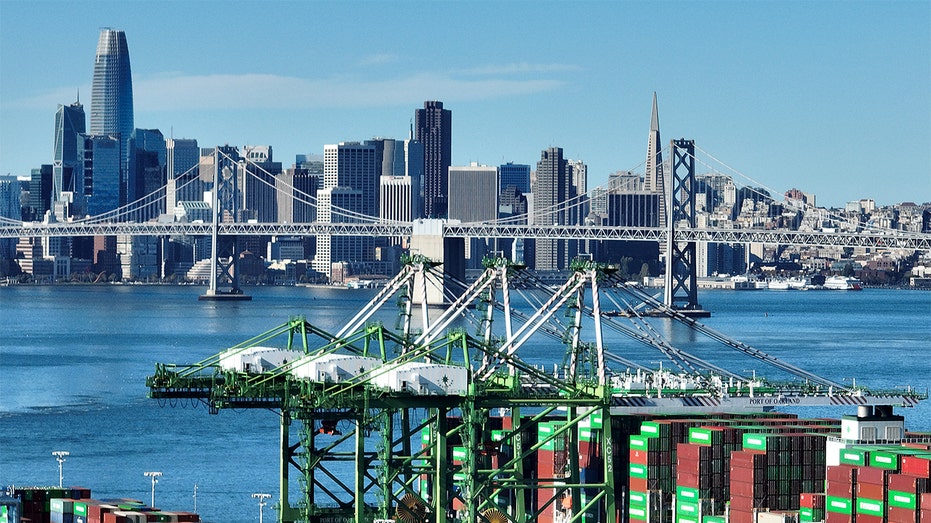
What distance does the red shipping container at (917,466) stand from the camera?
110 feet

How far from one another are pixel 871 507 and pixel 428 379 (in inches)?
300

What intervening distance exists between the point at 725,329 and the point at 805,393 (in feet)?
221

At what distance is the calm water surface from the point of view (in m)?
51.4

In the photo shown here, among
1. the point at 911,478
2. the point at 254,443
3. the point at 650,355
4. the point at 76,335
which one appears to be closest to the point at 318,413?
the point at 911,478

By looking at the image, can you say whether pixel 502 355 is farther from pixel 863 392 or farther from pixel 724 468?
pixel 863 392

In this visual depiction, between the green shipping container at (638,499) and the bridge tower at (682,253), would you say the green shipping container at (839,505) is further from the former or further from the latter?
the bridge tower at (682,253)

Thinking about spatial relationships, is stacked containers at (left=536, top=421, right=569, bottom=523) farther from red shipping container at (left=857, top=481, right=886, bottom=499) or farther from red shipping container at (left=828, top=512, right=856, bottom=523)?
red shipping container at (left=857, top=481, right=886, bottom=499)

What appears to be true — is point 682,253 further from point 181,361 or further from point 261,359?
point 261,359

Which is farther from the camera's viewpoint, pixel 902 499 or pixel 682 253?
pixel 682 253

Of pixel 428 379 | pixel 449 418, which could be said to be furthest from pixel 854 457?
pixel 449 418

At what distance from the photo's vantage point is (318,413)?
123ft

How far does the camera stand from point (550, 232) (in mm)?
148750

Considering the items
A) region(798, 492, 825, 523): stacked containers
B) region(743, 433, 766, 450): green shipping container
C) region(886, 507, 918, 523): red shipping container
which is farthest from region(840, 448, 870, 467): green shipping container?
region(886, 507, 918, 523): red shipping container

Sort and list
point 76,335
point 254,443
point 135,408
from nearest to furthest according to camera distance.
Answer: point 254,443, point 135,408, point 76,335
